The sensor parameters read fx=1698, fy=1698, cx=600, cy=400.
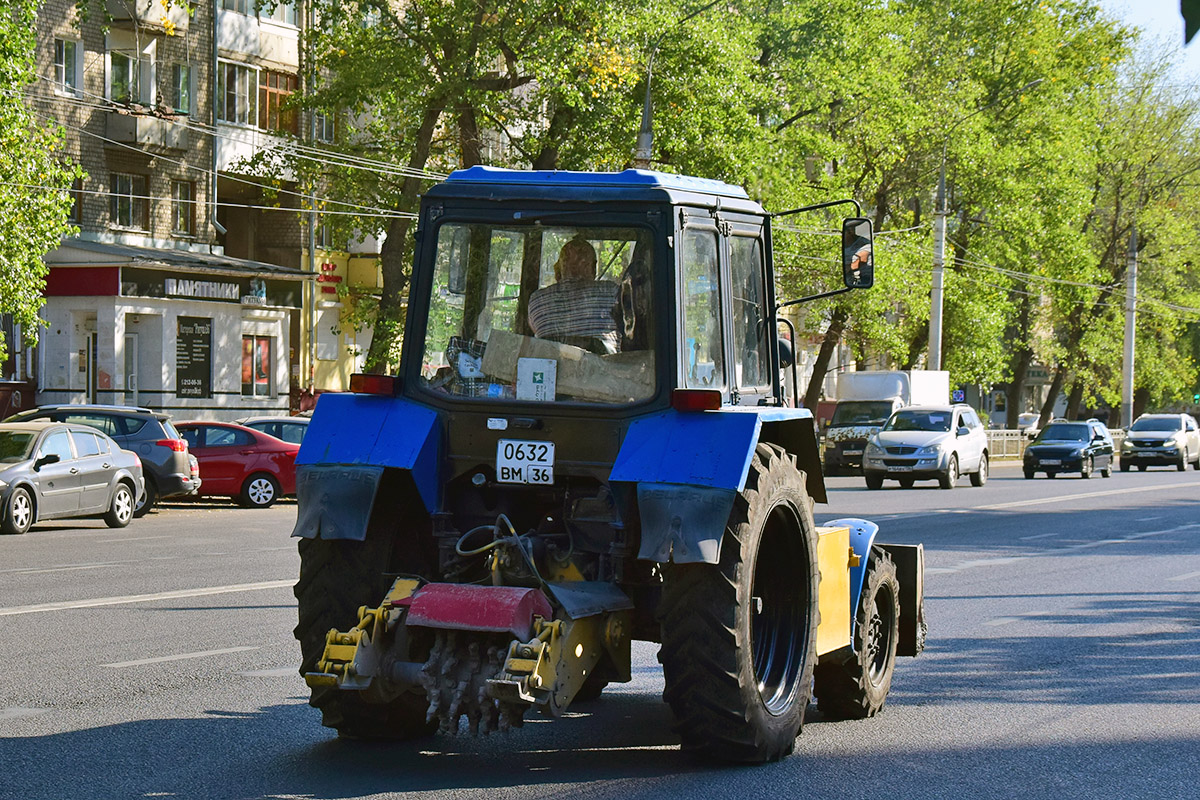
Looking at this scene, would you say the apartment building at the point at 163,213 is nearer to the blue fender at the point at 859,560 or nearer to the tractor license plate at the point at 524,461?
the blue fender at the point at 859,560

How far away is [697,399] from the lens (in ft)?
22.9

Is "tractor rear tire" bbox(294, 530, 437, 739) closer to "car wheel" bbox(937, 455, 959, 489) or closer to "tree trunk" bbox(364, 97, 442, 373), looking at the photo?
"tree trunk" bbox(364, 97, 442, 373)

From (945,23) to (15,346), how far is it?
32435 mm

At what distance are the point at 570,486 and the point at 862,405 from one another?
3647cm

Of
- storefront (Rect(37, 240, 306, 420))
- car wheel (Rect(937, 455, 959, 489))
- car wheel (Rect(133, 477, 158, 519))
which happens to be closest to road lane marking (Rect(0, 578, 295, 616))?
car wheel (Rect(133, 477, 158, 519))

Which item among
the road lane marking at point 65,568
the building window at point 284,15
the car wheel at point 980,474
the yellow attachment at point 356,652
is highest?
the building window at point 284,15

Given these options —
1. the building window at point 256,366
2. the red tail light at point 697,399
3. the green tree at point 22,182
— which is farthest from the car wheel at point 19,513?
the building window at point 256,366

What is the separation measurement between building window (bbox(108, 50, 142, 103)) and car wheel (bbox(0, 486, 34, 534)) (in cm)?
2322

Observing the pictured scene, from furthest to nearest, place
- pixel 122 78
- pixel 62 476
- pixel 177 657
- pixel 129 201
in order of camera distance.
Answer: pixel 129 201 < pixel 122 78 < pixel 62 476 < pixel 177 657

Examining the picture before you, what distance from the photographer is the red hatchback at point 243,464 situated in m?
27.8

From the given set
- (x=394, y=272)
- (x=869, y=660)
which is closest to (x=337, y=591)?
(x=869, y=660)

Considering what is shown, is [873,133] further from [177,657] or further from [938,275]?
[177,657]

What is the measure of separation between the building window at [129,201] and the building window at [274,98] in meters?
5.75

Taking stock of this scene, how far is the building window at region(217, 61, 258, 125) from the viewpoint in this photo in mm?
46250
